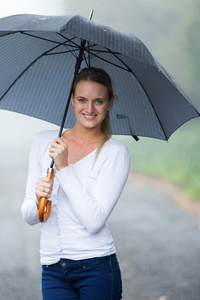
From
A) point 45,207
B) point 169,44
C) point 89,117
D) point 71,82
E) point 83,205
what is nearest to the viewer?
point 83,205

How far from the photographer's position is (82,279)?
2.09m

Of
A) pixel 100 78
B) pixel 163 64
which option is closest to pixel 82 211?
pixel 100 78

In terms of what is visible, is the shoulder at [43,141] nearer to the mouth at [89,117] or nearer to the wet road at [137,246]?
the mouth at [89,117]

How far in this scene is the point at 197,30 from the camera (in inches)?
419

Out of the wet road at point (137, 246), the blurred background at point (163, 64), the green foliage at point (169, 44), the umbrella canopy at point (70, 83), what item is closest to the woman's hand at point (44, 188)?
the umbrella canopy at point (70, 83)

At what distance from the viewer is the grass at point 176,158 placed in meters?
9.54

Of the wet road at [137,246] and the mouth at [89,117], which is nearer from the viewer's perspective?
the mouth at [89,117]

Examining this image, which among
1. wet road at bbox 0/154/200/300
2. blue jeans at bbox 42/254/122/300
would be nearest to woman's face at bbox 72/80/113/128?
blue jeans at bbox 42/254/122/300

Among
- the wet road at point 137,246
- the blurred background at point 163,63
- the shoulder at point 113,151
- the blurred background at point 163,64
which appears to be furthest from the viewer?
the blurred background at point 163,63

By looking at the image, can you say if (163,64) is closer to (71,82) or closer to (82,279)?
(71,82)

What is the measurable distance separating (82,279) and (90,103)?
71 cm

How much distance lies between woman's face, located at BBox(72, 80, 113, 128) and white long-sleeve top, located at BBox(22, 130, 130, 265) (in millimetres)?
122

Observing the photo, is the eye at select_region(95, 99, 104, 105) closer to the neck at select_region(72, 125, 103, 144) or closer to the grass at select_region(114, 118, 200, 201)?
the neck at select_region(72, 125, 103, 144)

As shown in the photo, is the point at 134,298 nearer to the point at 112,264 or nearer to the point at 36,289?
the point at 36,289
